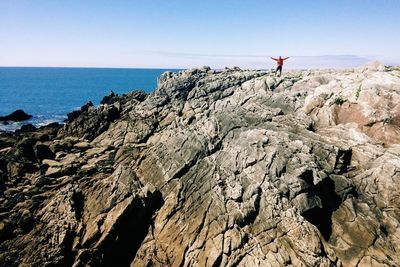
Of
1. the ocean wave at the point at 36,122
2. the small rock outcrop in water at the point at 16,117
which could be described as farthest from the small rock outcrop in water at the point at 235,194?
the small rock outcrop in water at the point at 16,117

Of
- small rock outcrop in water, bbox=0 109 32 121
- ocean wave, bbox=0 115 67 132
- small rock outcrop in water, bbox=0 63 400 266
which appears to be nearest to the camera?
small rock outcrop in water, bbox=0 63 400 266

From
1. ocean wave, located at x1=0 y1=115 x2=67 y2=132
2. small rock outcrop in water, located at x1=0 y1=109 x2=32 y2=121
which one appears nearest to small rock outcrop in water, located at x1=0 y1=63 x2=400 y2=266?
ocean wave, located at x1=0 y1=115 x2=67 y2=132

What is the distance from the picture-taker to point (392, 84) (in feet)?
138

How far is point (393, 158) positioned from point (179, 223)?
22.3 m

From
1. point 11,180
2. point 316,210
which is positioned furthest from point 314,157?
point 11,180

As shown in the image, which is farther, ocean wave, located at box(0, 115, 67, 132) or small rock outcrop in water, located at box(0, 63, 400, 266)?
ocean wave, located at box(0, 115, 67, 132)

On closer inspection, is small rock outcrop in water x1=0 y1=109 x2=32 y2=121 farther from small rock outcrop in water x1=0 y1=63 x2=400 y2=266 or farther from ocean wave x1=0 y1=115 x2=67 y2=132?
small rock outcrop in water x1=0 y1=63 x2=400 y2=266

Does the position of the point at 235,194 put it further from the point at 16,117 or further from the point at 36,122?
the point at 16,117

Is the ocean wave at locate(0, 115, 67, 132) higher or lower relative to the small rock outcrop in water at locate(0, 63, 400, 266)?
lower

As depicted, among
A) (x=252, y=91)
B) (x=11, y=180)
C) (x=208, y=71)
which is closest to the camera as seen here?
(x=11, y=180)

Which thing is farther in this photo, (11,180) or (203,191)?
(11,180)

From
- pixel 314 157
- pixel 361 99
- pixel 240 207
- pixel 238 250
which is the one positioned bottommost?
pixel 238 250

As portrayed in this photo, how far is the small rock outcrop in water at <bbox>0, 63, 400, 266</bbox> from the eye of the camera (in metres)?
28.2

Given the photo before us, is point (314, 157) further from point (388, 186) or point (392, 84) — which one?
point (392, 84)
